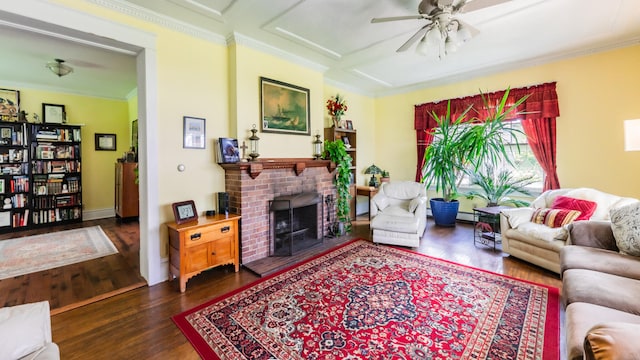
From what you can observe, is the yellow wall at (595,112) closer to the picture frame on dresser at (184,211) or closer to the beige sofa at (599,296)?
the beige sofa at (599,296)

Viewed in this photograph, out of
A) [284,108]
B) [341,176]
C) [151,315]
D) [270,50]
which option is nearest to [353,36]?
[270,50]

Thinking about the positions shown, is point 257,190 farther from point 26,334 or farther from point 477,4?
point 477,4

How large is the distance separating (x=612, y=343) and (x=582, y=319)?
665mm

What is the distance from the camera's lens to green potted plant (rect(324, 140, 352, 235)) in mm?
4309

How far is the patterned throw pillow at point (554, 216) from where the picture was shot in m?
3.00

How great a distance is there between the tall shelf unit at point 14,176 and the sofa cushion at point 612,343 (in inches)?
296

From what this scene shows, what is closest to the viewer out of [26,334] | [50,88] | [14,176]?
[26,334]

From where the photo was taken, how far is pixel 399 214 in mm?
3973

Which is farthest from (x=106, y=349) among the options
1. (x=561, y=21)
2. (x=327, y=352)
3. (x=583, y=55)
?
(x=583, y=55)

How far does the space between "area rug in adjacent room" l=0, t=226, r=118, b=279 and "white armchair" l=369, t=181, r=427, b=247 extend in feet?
12.5

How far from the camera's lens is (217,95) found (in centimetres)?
327

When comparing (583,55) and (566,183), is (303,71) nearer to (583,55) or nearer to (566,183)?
(583,55)

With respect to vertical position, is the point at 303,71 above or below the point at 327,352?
above

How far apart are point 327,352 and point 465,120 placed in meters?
4.66
